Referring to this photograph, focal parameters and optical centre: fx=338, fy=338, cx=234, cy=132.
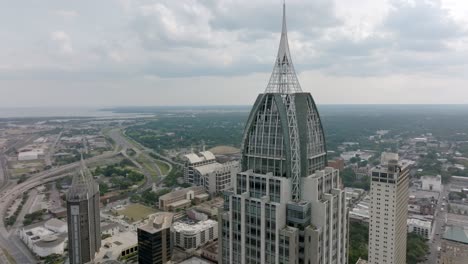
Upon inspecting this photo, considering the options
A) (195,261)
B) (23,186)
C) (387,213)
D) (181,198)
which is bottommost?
(195,261)

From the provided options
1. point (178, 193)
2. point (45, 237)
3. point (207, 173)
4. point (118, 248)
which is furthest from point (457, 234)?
point (45, 237)

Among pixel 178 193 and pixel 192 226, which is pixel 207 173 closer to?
pixel 178 193

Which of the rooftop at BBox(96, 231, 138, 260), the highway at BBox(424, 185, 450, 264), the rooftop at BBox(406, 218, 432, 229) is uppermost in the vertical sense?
the rooftop at BBox(96, 231, 138, 260)

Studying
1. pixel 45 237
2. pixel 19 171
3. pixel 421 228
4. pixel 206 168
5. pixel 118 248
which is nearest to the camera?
pixel 118 248

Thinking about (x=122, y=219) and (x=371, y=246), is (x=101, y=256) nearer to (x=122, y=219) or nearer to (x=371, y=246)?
(x=122, y=219)

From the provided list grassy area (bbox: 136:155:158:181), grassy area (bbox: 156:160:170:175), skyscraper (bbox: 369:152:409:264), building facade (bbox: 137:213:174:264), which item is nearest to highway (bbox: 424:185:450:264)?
skyscraper (bbox: 369:152:409:264)

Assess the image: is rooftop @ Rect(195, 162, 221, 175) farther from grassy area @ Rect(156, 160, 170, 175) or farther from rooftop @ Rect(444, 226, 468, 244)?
rooftop @ Rect(444, 226, 468, 244)

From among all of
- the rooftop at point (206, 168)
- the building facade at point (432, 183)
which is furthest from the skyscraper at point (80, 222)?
the building facade at point (432, 183)

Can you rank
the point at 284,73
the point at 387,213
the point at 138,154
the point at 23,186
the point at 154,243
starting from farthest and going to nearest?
the point at 138,154 → the point at 23,186 → the point at 154,243 → the point at 387,213 → the point at 284,73
